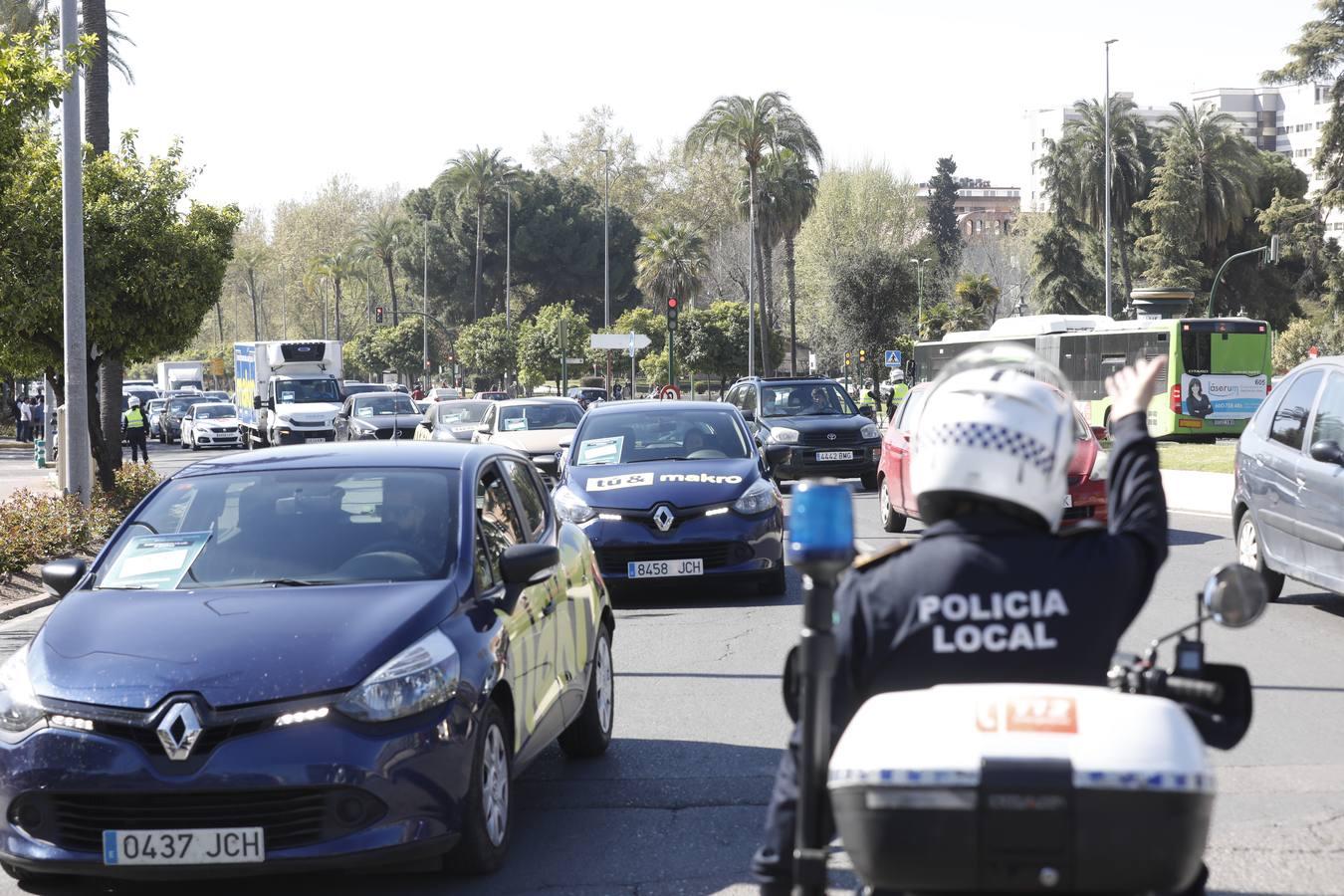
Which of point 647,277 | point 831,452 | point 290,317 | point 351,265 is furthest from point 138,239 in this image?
point 290,317

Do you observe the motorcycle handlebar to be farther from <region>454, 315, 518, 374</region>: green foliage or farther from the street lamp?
<region>454, 315, 518, 374</region>: green foliage

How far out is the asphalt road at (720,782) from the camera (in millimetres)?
5594

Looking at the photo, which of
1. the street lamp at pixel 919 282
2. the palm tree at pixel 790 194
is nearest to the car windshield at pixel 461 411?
the palm tree at pixel 790 194

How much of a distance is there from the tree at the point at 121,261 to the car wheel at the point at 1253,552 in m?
14.9

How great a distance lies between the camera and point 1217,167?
76.2 meters

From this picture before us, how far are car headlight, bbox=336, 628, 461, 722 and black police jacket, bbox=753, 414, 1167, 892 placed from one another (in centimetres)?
240

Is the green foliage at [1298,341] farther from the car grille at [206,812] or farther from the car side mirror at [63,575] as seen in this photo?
the car grille at [206,812]

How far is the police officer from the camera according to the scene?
2.95 meters

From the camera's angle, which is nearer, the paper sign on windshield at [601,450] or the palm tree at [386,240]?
the paper sign on windshield at [601,450]

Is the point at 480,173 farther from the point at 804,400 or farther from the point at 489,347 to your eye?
the point at 804,400

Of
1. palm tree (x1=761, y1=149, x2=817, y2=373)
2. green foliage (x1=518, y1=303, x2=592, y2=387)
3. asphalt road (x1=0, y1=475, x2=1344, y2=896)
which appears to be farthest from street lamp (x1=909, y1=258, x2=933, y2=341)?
asphalt road (x1=0, y1=475, x2=1344, y2=896)

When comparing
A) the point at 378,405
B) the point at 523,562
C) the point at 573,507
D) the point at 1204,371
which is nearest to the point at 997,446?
the point at 523,562

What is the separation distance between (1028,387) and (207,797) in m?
3.03

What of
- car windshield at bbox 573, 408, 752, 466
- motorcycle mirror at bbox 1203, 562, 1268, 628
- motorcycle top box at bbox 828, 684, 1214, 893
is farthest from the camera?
car windshield at bbox 573, 408, 752, 466
